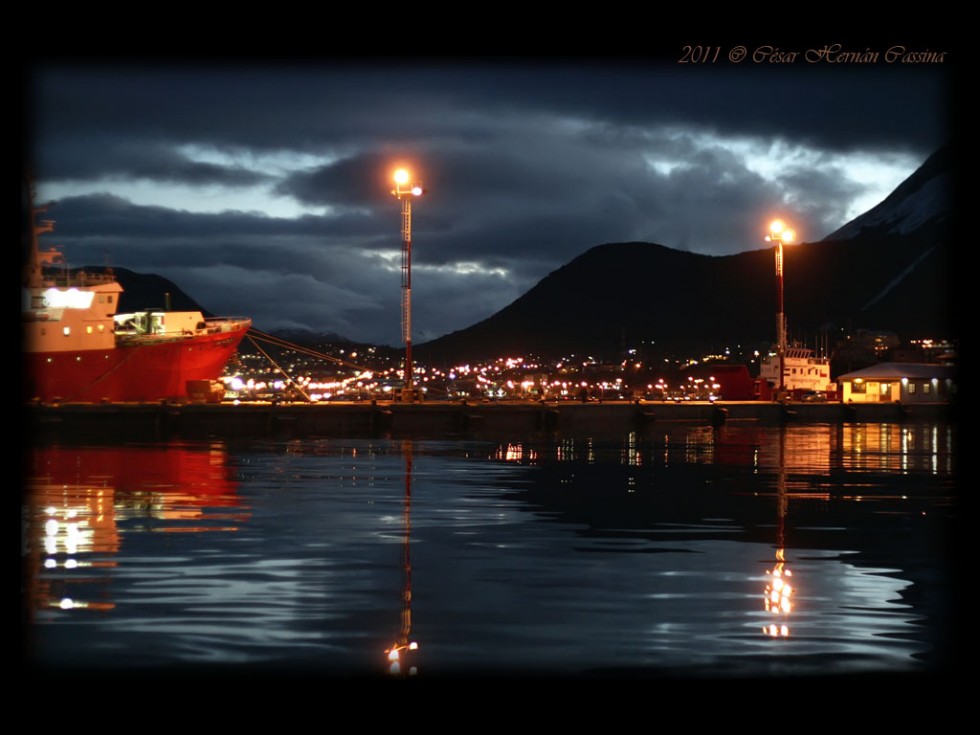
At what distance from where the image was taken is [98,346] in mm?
71250

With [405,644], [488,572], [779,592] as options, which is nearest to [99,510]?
[488,572]

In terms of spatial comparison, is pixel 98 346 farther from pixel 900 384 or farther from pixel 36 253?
pixel 900 384

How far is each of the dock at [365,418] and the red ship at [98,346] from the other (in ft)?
43.2

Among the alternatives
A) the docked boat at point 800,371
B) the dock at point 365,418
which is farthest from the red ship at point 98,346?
the docked boat at point 800,371

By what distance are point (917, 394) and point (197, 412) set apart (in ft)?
225

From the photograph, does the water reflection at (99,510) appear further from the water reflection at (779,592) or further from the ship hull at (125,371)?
the ship hull at (125,371)

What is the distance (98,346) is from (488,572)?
62.1 meters

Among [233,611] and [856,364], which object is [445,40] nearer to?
[233,611]

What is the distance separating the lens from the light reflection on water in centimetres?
980

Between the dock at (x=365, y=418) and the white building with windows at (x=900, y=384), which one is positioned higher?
the white building with windows at (x=900, y=384)

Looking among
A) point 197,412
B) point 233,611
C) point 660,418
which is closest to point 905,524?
point 233,611

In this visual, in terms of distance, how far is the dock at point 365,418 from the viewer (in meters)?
53.8

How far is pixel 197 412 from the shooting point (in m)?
55.2

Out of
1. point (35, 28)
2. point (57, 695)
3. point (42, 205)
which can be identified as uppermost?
point (42, 205)
